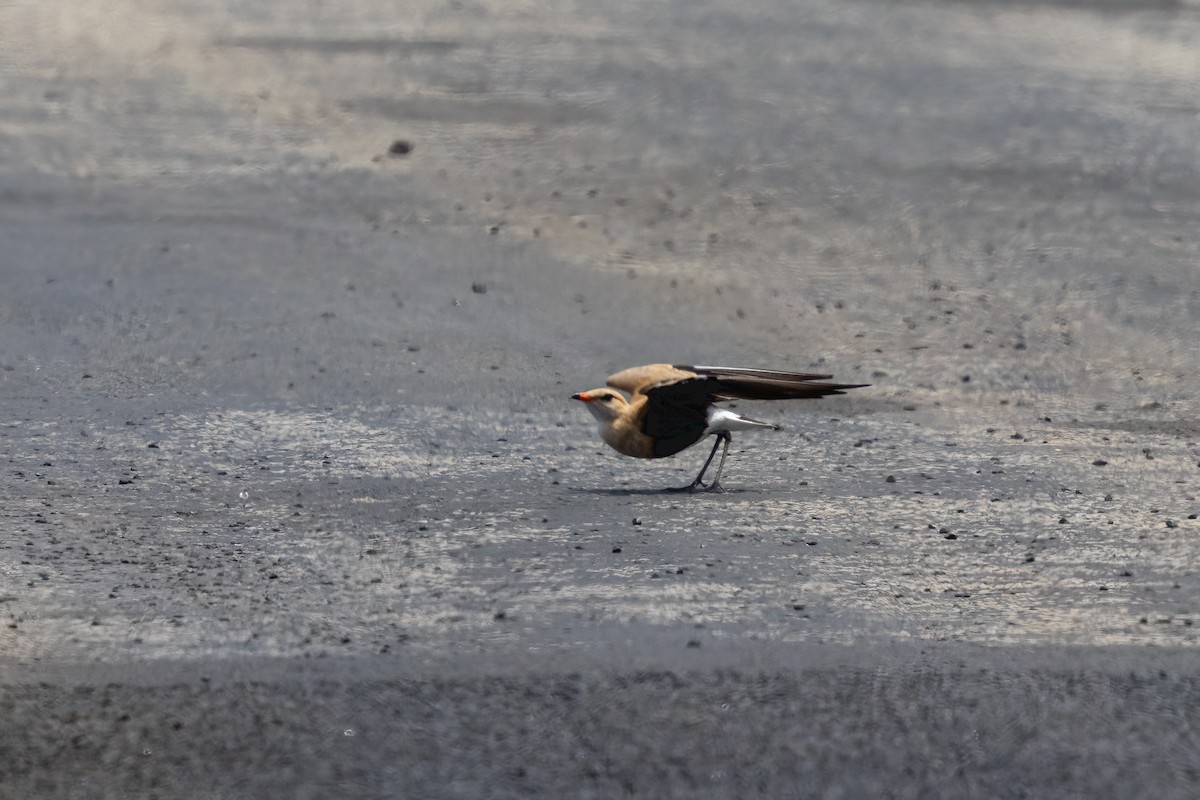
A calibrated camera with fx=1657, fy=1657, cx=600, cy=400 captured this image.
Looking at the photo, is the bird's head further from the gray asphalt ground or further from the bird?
the gray asphalt ground

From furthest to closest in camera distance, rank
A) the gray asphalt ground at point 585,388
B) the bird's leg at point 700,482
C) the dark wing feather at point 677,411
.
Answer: the bird's leg at point 700,482, the dark wing feather at point 677,411, the gray asphalt ground at point 585,388

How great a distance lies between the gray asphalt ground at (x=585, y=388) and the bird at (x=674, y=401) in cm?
32

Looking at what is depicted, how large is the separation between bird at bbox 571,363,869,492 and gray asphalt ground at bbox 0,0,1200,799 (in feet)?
1.07

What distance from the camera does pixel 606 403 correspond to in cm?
711

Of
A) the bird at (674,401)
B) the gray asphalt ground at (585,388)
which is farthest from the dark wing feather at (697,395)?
the gray asphalt ground at (585,388)

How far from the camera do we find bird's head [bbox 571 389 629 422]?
7.10 meters

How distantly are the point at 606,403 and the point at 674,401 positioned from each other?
0.29 m

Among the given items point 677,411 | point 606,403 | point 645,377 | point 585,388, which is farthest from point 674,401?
point 585,388

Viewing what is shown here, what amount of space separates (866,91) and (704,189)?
2341 millimetres

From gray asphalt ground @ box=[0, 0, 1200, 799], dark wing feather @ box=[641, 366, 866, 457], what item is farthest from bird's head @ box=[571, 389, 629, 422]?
gray asphalt ground @ box=[0, 0, 1200, 799]

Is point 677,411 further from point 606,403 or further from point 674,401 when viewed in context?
point 606,403

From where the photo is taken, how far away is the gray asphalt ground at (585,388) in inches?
213

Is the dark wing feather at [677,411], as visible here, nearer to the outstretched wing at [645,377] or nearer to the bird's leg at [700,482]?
the outstretched wing at [645,377]

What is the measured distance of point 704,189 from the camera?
1209 centimetres
